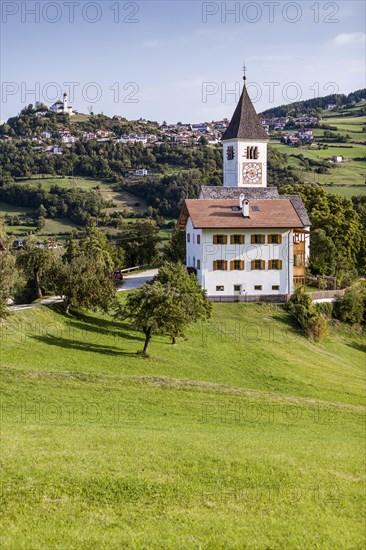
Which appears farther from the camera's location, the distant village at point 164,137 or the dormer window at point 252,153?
the distant village at point 164,137

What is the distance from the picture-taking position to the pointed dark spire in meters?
67.1

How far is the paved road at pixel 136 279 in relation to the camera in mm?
54438

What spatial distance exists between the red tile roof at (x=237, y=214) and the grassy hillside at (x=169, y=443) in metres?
14.0

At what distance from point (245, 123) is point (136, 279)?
793 inches

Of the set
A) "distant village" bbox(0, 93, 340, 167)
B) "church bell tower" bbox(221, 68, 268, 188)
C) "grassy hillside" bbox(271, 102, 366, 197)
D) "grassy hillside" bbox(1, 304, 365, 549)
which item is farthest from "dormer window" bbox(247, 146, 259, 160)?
"distant village" bbox(0, 93, 340, 167)

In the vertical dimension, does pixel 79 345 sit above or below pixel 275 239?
below

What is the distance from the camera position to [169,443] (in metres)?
19.9

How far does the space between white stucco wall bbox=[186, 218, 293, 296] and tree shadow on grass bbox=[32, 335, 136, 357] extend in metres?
17.8

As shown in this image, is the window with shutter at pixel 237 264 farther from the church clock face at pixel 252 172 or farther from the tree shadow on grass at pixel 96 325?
the church clock face at pixel 252 172

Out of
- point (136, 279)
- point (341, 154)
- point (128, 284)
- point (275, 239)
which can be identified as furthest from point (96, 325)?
point (341, 154)

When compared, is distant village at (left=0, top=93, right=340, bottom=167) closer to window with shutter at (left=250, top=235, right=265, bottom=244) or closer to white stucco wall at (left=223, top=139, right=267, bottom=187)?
white stucco wall at (left=223, top=139, right=267, bottom=187)

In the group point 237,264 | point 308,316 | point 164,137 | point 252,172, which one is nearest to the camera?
point 308,316

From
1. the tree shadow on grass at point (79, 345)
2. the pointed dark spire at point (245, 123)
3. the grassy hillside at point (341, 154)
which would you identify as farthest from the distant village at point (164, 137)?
the tree shadow on grass at point (79, 345)

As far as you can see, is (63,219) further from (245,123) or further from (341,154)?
(341,154)
